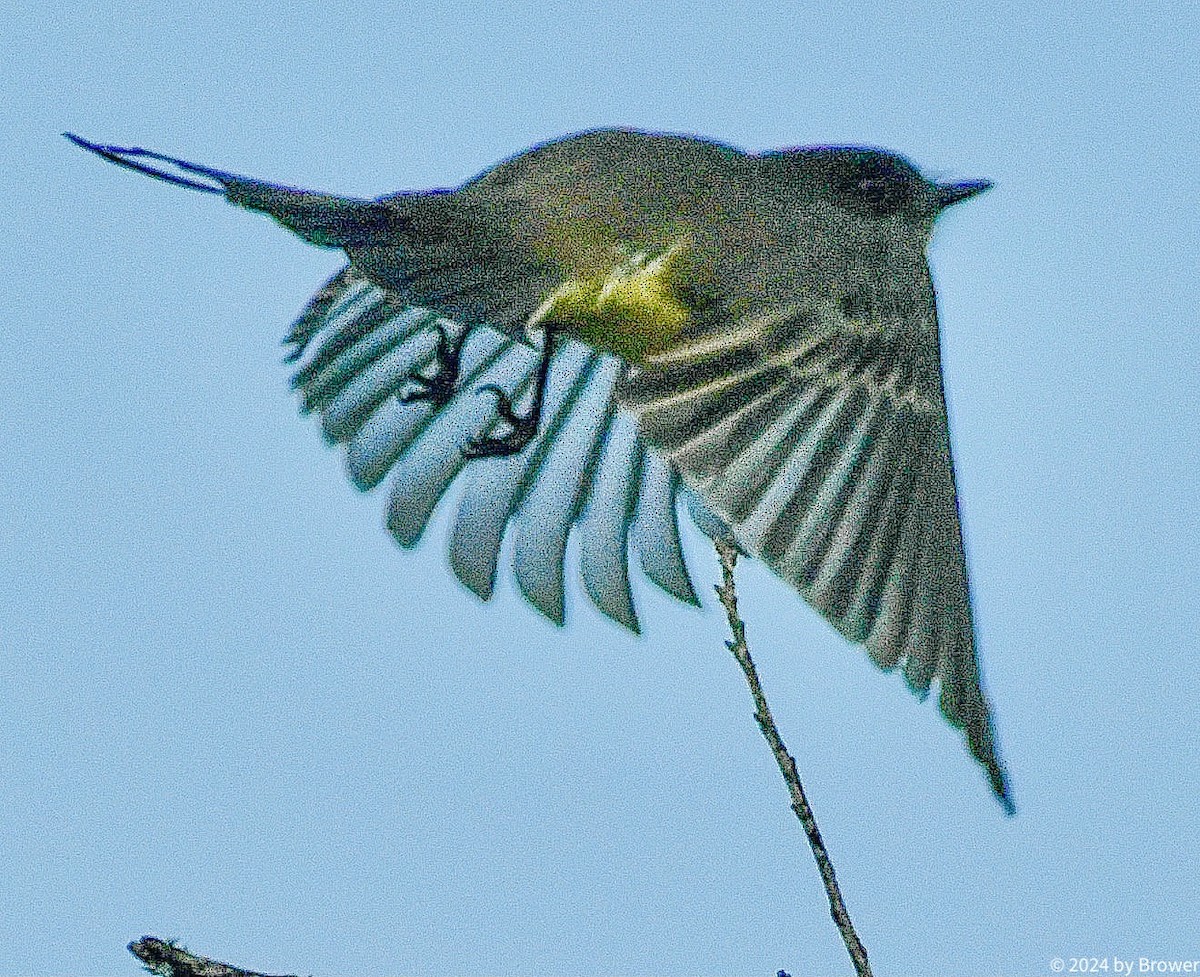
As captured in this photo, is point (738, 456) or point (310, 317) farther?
point (310, 317)

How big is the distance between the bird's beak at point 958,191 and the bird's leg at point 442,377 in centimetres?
90

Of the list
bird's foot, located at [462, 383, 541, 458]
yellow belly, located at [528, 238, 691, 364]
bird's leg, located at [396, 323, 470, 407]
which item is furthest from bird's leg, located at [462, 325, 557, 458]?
yellow belly, located at [528, 238, 691, 364]

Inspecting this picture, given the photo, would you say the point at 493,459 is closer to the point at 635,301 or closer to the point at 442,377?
the point at 442,377

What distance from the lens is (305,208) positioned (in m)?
2.22

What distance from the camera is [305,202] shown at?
2.24 meters

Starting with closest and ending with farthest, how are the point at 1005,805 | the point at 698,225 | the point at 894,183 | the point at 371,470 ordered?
the point at 1005,805
the point at 698,225
the point at 894,183
the point at 371,470

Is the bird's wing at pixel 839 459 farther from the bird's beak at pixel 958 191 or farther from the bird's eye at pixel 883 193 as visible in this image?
the bird's beak at pixel 958 191

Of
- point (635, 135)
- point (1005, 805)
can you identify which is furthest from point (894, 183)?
point (1005, 805)

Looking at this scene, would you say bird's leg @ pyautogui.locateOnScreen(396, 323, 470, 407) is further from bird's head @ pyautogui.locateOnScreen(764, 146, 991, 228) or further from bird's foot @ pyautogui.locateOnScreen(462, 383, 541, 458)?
bird's head @ pyautogui.locateOnScreen(764, 146, 991, 228)

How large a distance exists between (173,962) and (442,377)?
5.55ft

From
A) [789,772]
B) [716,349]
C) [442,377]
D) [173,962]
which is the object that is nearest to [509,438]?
[442,377]

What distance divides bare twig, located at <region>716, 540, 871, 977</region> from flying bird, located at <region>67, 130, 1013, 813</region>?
12 cm

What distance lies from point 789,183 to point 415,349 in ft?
3.08

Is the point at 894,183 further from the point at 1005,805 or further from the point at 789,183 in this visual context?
the point at 1005,805
